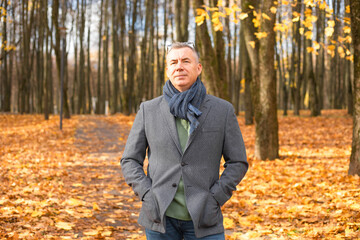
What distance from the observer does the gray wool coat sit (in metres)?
2.34

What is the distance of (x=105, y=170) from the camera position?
1039 cm

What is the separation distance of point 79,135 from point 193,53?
618 inches

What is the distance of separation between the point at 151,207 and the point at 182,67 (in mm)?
851

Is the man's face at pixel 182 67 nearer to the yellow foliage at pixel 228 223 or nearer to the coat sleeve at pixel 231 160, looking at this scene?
the coat sleeve at pixel 231 160

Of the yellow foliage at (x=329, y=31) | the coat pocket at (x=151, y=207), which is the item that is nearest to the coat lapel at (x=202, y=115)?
the coat pocket at (x=151, y=207)

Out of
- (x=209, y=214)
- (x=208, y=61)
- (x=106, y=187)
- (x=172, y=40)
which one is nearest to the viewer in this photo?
(x=209, y=214)

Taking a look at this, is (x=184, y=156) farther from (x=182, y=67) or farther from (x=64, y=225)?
(x=64, y=225)

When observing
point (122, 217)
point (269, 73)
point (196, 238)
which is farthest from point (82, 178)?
point (196, 238)

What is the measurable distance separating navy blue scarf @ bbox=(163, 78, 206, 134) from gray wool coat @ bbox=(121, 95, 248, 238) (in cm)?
5

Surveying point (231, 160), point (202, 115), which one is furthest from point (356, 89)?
point (202, 115)

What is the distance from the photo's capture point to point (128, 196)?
764cm

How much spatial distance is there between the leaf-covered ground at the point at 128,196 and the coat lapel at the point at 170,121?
3.20 m

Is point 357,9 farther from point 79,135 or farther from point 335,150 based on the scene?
point 79,135

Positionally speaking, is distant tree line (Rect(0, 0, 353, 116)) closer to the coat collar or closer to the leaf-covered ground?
the leaf-covered ground
